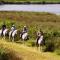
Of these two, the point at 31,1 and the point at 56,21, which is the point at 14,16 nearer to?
the point at 56,21

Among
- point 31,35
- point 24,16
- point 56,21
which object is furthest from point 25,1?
point 31,35

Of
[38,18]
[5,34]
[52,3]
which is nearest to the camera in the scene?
[5,34]

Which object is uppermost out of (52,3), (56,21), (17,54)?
(52,3)

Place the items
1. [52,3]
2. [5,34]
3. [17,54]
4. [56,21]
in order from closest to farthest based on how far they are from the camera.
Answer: [17,54]
[5,34]
[56,21]
[52,3]

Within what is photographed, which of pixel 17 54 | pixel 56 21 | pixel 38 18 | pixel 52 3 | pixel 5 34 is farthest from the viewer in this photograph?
pixel 52 3

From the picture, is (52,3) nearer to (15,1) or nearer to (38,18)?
(15,1)

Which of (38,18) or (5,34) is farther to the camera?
(38,18)

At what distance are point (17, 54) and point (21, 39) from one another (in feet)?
17.8

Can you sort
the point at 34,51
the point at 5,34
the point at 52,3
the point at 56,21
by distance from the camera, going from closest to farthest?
the point at 34,51, the point at 5,34, the point at 56,21, the point at 52,3

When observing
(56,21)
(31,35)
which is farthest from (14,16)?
(31,35)

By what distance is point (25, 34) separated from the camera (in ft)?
74.4

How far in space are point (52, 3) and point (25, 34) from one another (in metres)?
50.7

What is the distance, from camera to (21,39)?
23938mm

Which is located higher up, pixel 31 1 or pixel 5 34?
pixel 31 1
